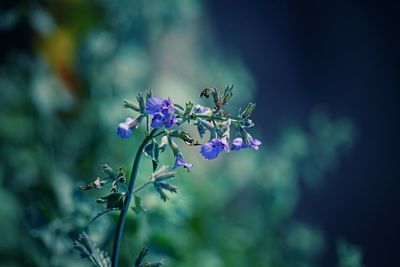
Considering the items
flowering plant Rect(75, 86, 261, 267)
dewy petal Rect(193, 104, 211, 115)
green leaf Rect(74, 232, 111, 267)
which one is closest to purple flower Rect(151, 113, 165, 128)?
flowering plant Rect(75, 86, 261, 267)

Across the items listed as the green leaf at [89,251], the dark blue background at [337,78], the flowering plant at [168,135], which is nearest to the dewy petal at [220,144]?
Answer: the flowering plant at [168,135]

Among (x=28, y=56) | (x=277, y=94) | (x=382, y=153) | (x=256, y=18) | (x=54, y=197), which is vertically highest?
(x=256, y=18)

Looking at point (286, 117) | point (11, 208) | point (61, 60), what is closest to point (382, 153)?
point (286, 117)

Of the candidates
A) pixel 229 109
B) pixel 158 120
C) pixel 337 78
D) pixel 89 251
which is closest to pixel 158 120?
pixel 158 120

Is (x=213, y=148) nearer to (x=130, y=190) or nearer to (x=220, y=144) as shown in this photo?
(x=220, y=144)

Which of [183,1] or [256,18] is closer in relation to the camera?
[183,1]

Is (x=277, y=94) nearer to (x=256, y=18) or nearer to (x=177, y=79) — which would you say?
(x=256, y=18)
